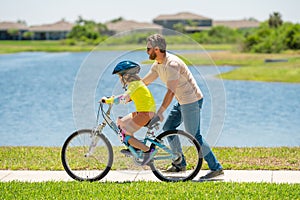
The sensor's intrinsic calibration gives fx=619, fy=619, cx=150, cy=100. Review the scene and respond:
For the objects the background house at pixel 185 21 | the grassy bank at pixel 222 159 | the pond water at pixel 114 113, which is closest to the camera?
the pond water at pixel 114 113

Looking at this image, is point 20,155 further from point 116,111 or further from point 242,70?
point 242,70

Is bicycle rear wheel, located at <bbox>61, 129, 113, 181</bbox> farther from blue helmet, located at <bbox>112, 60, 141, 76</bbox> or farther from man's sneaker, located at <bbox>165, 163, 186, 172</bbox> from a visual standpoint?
blue helmet, located at <bbox>112, 60, 141, 76</bbox>

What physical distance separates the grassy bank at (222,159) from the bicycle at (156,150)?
0.62 feet

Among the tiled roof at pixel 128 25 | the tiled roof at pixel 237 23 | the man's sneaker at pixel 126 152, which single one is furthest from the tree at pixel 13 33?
the man's sneaker at pixel 126 152

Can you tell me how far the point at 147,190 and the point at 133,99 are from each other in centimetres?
102

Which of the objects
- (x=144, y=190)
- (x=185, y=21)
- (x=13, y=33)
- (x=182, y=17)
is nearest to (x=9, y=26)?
(x=13, y=33)

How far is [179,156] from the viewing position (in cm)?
732

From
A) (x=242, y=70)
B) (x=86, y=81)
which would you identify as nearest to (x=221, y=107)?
(x=86, y=81)

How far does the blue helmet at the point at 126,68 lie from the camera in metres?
6.98

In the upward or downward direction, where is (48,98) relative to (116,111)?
downward

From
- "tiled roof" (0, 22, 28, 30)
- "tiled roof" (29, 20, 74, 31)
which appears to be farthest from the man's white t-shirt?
"tiled roof" (0, 22, 28, 30)

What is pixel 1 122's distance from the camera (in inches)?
843

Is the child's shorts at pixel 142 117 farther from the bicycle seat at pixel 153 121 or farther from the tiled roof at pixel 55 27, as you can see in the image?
the tiled roof at pixel 55 27

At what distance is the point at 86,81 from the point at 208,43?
88.7 metres
